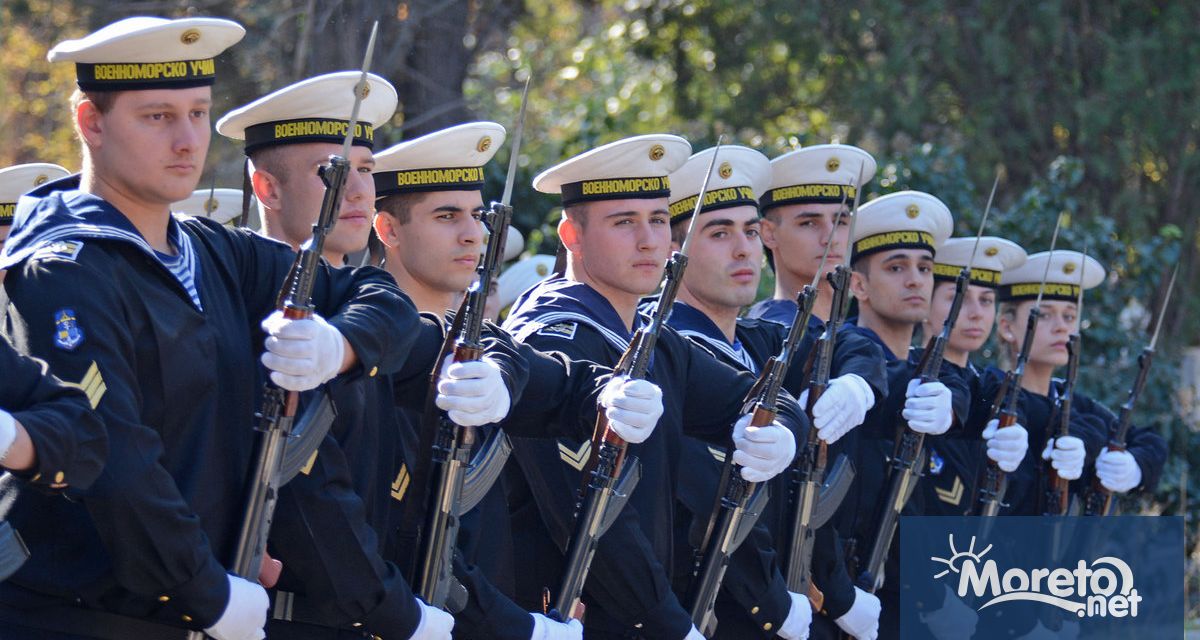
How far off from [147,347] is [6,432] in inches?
20.2

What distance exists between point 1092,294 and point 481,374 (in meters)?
7.14

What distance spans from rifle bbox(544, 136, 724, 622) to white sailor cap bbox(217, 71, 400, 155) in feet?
3.02

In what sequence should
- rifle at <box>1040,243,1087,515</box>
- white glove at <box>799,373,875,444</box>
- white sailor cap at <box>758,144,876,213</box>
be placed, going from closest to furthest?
white glove at <box>799,373,875,444</box> → white sailor cap at <box>758,144,876,213</box> → rifle at <box>1040,243,1087,515</box>

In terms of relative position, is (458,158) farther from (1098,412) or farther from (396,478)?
(1098,412)

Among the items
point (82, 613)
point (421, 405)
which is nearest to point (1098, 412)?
point (421, 405)

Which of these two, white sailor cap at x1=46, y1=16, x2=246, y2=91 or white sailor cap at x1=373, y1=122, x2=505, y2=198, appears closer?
white sailor cap at x1=46, y1=16, x2=246, y2=91

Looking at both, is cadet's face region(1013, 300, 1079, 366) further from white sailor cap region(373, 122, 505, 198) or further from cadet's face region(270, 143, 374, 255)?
cadet's face region(270, 143, 374, 255)

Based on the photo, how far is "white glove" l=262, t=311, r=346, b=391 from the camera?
3.59 m

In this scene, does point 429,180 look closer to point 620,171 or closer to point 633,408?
point 620,171

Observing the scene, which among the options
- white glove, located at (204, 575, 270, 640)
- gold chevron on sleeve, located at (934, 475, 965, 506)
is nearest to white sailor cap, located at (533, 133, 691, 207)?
white glove, located at (204, 575, 270, 640)

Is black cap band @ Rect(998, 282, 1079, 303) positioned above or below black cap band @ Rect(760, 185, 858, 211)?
above

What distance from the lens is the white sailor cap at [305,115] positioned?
15.4 ft

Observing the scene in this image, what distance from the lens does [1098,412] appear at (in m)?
8.62

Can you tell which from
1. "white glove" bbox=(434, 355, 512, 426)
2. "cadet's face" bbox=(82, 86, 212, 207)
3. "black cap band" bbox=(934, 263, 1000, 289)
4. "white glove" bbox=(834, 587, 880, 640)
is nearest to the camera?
"cadet's face" bbox=(82, 86, 212, 207)
